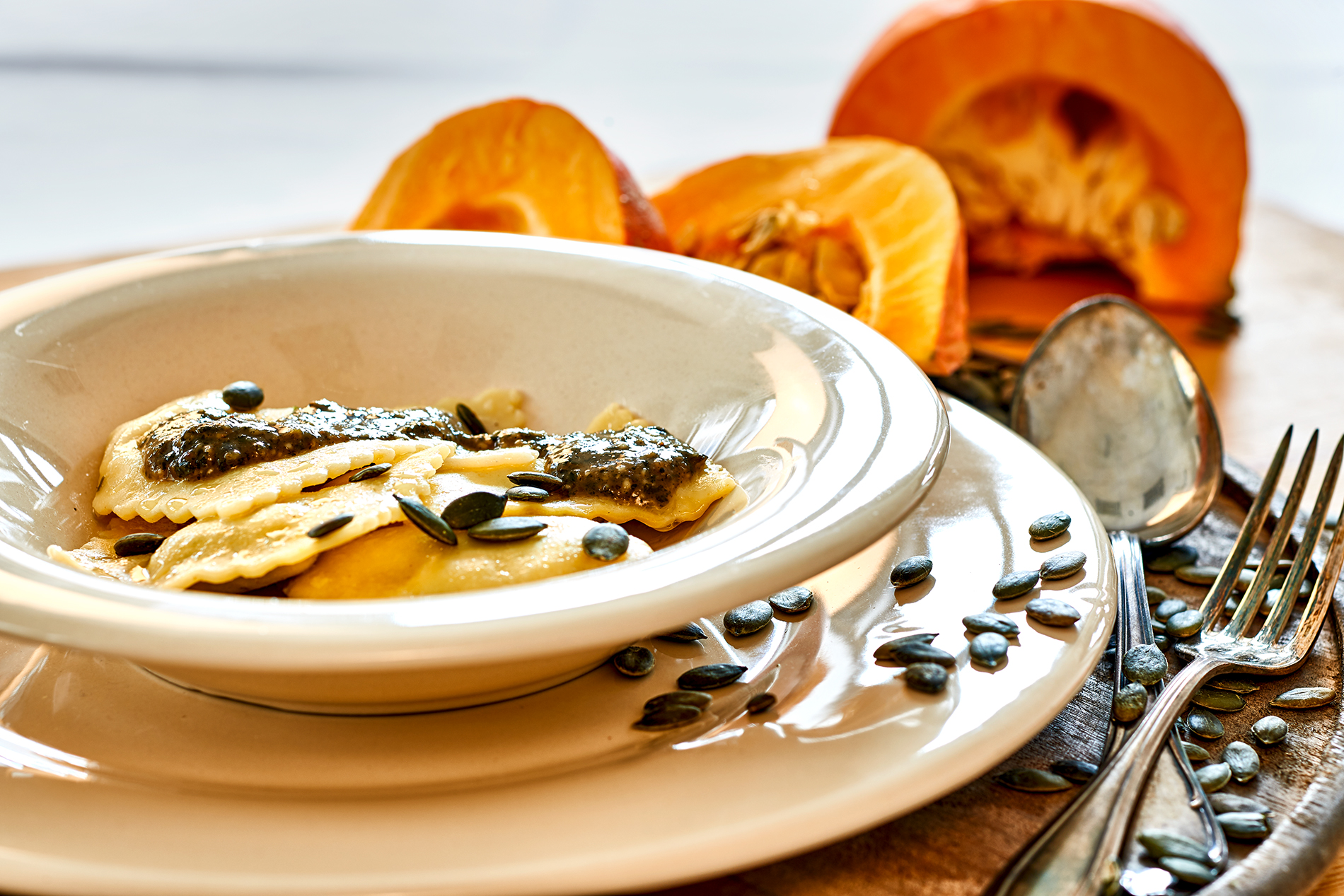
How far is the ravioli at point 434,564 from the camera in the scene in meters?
0.75

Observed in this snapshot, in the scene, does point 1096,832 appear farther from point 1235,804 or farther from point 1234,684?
point 1234,684

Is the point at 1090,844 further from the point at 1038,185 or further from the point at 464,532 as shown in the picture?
the point at 1038,185

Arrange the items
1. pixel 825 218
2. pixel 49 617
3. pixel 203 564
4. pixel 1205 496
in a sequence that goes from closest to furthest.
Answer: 1. pixel 49 617
2. pixel 203 564
3. pixel 1205 496
4. pixel 825 218

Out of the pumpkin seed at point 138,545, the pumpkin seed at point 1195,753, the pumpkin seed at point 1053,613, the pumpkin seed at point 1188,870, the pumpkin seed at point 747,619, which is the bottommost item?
the pumpkin seed at point 1195,753

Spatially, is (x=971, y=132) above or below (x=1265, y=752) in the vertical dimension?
above

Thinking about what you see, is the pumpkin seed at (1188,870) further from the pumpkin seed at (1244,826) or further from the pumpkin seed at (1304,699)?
the pumpkin seed at (1304,699)

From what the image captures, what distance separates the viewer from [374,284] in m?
1.18

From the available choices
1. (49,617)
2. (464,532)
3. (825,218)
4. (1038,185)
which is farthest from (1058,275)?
(49,617)

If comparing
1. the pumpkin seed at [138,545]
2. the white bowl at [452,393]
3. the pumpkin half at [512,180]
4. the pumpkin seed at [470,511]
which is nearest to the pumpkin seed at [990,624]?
the white bowl at [452,393]

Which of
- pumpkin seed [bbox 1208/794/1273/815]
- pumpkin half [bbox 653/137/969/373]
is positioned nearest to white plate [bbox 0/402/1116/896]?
pumpkin seed [bbox 1208/794/1273/815]

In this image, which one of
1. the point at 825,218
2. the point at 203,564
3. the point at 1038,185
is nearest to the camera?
the point at 203,564

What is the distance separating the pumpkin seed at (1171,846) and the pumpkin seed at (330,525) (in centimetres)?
52

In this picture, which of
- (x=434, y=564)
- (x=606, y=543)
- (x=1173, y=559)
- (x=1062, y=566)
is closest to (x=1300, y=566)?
(x=1173, y=559)

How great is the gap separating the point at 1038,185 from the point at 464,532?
156cm
